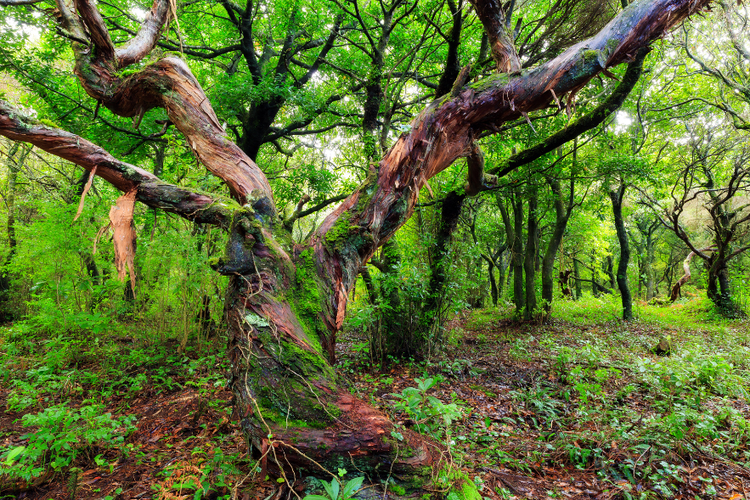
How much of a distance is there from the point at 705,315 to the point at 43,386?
16.3m

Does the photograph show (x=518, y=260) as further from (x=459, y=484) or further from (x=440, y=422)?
(x=459, y=484)

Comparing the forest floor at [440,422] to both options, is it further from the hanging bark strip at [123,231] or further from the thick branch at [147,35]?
the thick branch at [147,35]

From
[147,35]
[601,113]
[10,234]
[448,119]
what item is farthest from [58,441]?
[10,234]

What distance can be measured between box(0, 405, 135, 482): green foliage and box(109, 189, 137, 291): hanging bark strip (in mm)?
1262

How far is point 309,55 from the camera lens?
864cm

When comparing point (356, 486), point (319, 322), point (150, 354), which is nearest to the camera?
point (356, 486)

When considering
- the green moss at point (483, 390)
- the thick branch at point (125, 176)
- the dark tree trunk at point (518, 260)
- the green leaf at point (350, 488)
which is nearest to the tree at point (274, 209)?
the thick branch at point (125, 176)

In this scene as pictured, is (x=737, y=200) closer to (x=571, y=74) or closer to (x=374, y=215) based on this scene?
(x=571, y=74)

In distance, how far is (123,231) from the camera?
8.90 feet

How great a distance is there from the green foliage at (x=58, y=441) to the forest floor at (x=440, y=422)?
17mm

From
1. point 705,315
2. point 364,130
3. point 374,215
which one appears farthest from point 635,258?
point 374,215

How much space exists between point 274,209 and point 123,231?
120 centimetres

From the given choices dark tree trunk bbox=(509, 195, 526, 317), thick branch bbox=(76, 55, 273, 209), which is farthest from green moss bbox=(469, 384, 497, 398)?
dark tree trunk bbox=(509, 195, 526, 317)

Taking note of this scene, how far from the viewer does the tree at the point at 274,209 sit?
2172 mm
